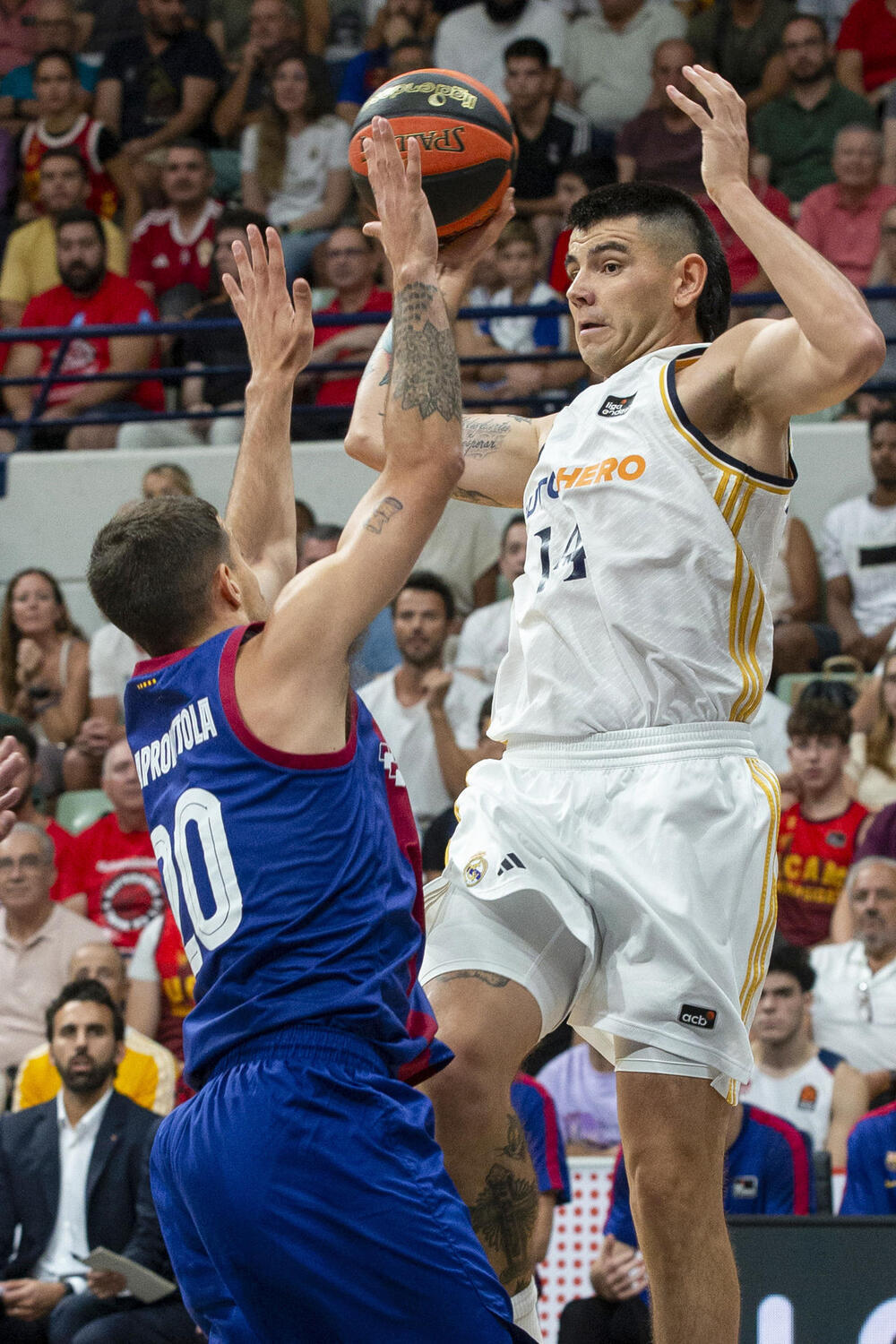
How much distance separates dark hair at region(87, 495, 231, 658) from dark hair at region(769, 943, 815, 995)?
13.7ft

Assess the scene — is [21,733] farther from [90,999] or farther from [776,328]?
[776,328]

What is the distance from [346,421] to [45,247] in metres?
2.55

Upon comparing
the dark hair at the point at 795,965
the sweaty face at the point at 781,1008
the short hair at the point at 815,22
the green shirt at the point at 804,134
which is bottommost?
the sweaty face at the point at 781,1008

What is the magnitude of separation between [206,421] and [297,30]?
3123 millimetres

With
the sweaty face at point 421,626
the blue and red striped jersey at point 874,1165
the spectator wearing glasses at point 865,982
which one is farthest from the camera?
the sweaty face at point 421,626

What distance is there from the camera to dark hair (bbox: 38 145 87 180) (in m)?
11.9

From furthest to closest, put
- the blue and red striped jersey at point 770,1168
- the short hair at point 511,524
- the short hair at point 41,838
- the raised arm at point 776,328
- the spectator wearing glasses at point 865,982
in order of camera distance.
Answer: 1. the short hair at point 511,524
2. the short hair at point 41,838
3. the spectator wearing glasses at point 865,982
4. the blue and red striped jersey at point 770,1168
5. the raised arm at point 776,328

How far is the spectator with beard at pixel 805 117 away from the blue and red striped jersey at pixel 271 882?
846 cm

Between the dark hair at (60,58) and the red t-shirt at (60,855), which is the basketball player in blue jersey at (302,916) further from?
the dark hair at (60,58)

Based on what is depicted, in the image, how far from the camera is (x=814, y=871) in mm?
7848

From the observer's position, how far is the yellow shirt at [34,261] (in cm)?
1170

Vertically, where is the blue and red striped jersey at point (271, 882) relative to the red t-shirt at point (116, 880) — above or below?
above

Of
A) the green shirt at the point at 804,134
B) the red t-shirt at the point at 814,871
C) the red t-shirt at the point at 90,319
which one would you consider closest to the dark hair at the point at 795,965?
the red t-shirt at the point at 814,871

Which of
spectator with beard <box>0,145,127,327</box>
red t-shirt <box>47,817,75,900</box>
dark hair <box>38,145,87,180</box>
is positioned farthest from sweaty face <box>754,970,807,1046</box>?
dark hair <box>38,145,87,180</box>
